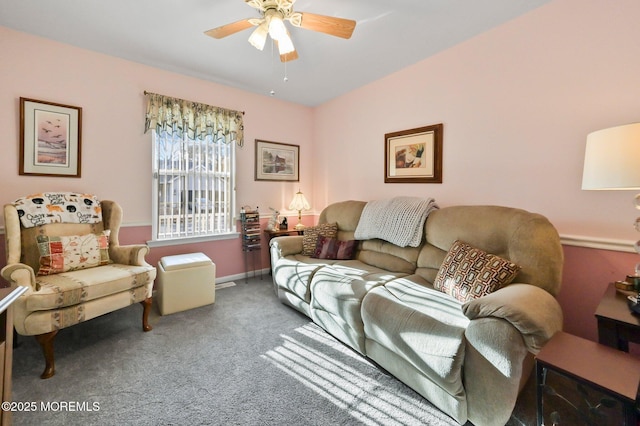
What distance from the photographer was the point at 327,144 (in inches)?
162

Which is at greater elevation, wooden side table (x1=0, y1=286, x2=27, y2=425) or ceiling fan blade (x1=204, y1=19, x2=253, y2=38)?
ceiling fan blade (x1=204, y1=19, x2=253, y2=38)

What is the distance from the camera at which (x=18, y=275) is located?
Result: 5.72 feet

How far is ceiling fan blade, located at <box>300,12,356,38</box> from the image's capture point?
67.5 inches

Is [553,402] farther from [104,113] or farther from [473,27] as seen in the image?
[104,113]

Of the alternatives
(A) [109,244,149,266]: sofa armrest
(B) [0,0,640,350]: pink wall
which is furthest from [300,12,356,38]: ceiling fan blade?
(A) [109,244,149,266]: sofa armrest

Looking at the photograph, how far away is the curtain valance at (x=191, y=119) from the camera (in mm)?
2971

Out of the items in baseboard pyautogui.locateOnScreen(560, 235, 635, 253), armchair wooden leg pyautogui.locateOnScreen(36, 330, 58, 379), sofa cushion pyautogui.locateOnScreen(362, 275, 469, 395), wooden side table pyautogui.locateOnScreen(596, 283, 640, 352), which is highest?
baseboard pyautogui.locateOnScreen(560, 235, 635, 253)

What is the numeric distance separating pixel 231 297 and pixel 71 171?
2.06 m

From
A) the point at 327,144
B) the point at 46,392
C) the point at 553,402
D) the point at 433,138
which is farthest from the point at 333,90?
the point at 46,392

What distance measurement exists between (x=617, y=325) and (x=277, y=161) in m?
3.69

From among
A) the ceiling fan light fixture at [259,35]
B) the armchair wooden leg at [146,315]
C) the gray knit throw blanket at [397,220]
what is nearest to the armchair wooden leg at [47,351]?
the armchair wooden leg at [146,315]

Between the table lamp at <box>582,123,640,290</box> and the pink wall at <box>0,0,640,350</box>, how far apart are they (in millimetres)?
646

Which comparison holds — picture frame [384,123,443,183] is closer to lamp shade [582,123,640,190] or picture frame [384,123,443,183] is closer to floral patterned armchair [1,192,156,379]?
lamp shade [582,123,640,190]

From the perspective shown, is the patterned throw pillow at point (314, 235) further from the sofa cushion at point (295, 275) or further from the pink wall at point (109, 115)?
the pink wall at point (109, 115)
